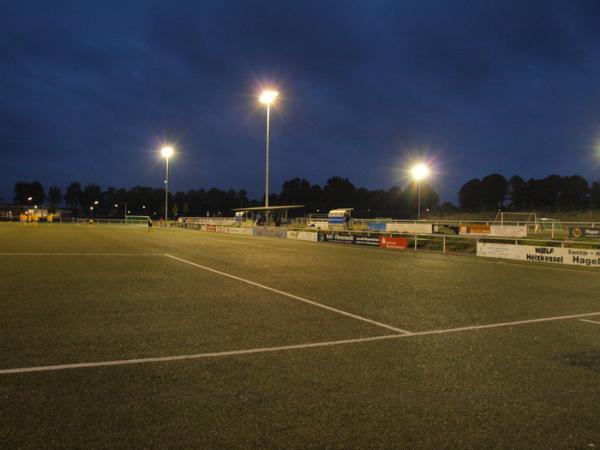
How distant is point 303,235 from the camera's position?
133 ft

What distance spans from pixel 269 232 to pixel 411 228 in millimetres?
16709

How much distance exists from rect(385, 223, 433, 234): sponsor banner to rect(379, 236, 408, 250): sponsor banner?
4.92 feet

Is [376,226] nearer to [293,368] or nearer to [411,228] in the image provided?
[411,228]

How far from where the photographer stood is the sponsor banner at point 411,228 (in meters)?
32.3

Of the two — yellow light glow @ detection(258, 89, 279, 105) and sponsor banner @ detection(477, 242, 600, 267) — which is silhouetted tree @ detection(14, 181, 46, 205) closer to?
yellow light glow @ detection(258, 89, 279, 105)

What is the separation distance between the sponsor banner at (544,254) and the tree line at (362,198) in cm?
4955

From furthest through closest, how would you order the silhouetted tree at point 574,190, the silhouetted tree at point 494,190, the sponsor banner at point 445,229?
the silhouetted tree at point 494,190 → the silhouetted tree at point 574,190 → the sponsor banner at point 445,229

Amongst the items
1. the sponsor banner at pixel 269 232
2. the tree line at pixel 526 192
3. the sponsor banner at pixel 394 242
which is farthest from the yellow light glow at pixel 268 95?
the tree line at pixel 526 192

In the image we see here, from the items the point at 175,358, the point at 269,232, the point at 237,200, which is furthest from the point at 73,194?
the point at 175,358

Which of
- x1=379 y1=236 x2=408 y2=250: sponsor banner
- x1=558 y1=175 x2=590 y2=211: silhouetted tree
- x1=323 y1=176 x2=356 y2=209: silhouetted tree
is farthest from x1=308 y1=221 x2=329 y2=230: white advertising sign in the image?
x1=323 y1=176 x2=356 y2=209: silhouetted tree

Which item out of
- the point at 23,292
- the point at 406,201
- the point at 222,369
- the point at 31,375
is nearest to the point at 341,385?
the point at 222,369

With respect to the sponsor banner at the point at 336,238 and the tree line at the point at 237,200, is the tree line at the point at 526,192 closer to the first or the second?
the tree line at the point at 237,200

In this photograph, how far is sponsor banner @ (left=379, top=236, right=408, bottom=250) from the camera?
30433mm

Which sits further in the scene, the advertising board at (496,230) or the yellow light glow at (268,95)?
the yellow light glow at (268,95)
